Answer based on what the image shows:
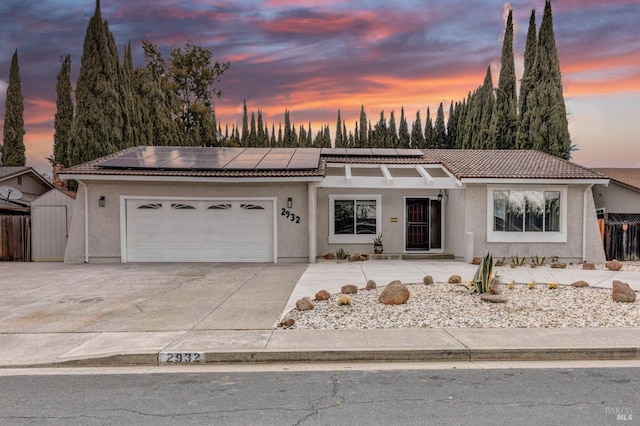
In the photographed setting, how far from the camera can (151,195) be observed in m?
15.0

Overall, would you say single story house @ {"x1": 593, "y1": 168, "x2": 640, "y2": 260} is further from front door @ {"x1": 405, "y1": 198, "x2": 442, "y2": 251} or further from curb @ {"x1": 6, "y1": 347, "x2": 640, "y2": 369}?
curb @ {"x1": 6, "y1": 347, "x2": 640, "y2": 369}

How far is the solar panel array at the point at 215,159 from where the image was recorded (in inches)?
592

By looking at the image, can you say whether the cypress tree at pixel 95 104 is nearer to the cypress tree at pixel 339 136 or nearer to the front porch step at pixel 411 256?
the front porch step at pixel 411 256

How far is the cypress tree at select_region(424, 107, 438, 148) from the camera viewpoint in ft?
185

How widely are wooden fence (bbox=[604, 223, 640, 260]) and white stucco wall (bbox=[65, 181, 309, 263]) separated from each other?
35.3 ft

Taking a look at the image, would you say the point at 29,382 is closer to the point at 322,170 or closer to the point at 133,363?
the point at 133,363

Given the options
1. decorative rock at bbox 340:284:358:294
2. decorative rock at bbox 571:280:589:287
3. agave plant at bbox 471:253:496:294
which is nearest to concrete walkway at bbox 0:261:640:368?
decorative rock at bbox 340:284:358:294

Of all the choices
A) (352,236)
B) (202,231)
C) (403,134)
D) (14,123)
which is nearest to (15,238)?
(202,231)

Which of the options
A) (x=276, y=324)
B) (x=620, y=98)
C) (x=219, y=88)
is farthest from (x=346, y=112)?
(x=276, y=324)

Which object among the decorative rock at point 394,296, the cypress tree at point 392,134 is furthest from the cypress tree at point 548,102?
the cypress tree at point 392,134

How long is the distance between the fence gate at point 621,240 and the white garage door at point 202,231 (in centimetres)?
1197

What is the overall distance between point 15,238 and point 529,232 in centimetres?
1801

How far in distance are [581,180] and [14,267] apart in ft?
61.3

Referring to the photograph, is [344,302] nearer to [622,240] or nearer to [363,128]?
[622,240]
